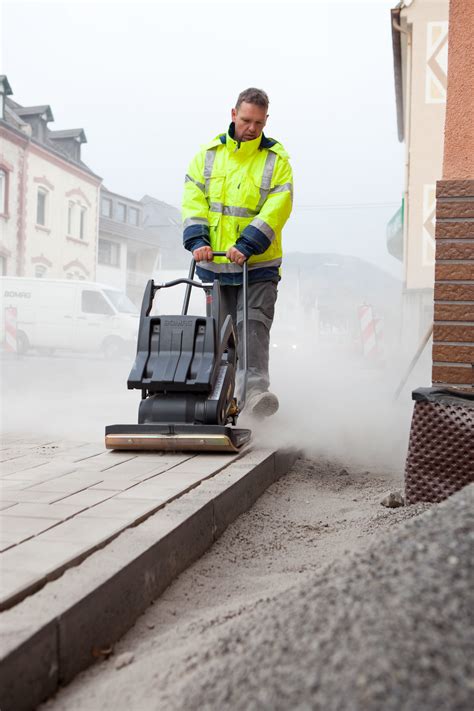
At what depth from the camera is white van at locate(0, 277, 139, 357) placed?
66.2 feet

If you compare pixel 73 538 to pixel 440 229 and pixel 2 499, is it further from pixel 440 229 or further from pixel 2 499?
pixel 440 229

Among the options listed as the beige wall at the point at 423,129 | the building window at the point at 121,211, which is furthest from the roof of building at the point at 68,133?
the beige wall at the point at 423,129

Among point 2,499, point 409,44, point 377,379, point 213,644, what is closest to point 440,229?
point 2,499

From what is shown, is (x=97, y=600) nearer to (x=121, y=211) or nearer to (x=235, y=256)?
(x=235, y=256)

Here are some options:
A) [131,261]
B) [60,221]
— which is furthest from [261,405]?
[131,261]

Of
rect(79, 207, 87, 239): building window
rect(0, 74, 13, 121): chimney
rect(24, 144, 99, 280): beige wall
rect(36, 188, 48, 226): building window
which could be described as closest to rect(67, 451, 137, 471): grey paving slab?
rect(24, 144, 99, 280): beige wall

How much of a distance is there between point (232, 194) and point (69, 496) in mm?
2680

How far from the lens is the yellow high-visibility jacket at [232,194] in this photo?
4.87 metres

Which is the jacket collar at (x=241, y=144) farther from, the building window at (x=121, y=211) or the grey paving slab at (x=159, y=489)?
the building window at (x=121, y=211)

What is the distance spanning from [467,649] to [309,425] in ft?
13.1

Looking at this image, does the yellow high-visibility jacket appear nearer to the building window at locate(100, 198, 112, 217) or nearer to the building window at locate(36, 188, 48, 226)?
the building window at locate(36, 188, 48, 226)

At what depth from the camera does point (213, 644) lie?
163 centimetres

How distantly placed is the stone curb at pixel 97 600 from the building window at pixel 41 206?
30.6 metres

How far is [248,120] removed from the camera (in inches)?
186
